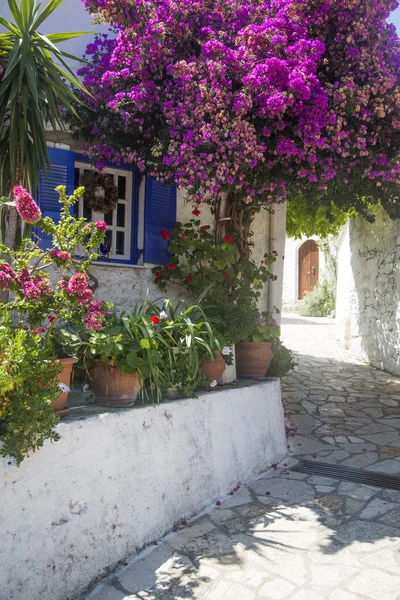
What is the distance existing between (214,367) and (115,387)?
1.07 metres

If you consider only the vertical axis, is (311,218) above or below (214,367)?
above

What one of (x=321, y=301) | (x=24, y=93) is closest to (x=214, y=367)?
(x=24, y=93)

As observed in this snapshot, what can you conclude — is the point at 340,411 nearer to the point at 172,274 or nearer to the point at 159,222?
the point at 172,274

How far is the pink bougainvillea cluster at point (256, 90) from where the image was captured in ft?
16.1

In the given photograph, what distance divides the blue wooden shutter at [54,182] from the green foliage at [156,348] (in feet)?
5.55

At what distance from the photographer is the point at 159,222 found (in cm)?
623

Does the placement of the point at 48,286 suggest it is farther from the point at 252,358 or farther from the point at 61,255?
the point at 252,358

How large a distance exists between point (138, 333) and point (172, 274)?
8.13 feet

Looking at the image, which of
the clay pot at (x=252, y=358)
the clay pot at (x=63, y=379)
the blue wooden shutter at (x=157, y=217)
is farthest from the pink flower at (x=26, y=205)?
the blue wooden shutter at (x=157, y=217)

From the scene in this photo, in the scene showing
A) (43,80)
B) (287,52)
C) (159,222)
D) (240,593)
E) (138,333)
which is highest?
(287,52)

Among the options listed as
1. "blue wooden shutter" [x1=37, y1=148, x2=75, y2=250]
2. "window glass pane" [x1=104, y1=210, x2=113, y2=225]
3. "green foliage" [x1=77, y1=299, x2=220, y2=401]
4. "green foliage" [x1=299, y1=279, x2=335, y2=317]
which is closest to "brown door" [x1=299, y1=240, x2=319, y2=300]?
"green foliage" [x1=299, y1=279, x2=335, y2=317]

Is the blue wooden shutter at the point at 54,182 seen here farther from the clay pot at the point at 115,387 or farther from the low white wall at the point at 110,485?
the low white wall at the point at 110,485

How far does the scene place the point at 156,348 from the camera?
149 inches

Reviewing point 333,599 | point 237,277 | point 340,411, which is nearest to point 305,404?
point 340,411
